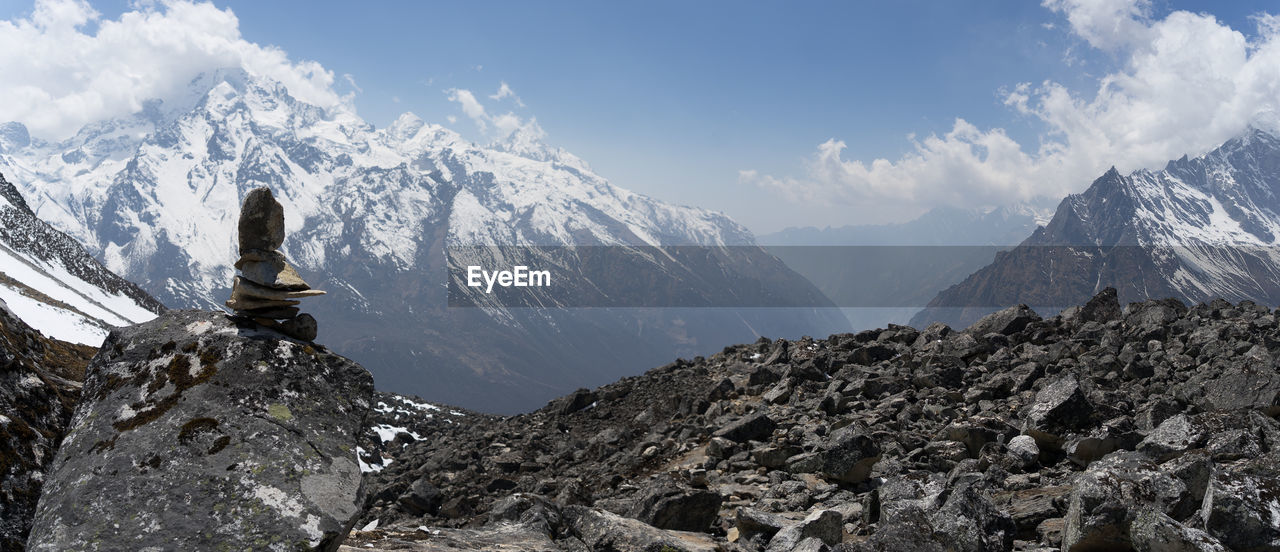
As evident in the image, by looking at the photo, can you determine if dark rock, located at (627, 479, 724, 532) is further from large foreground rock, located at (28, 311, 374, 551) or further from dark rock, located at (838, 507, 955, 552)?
large foreground rock, located at (28, 311, 374, 551)

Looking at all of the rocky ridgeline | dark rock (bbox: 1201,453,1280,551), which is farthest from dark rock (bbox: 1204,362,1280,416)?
dark rock (bbox: 1201,453,1280,551)

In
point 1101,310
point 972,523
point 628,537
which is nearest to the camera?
point 972,523

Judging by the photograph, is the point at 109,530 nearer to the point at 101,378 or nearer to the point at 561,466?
the point at 101,378

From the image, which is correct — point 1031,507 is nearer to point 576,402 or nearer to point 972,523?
point 972,523

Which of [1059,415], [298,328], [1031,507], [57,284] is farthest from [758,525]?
[57,284]

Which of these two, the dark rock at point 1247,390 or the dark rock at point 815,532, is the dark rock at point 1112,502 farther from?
the dark rock at point 1247,390

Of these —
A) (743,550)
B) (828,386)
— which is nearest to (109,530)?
(743,550)

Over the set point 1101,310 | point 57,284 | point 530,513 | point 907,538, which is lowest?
point 530,513
